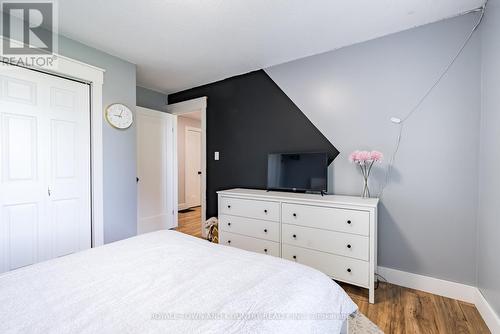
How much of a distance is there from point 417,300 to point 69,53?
13.0ft

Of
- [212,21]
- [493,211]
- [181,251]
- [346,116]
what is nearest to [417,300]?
[493,211]

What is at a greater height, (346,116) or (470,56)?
(470,56)

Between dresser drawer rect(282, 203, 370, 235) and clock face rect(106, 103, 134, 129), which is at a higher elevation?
clock face rect(106, 103, 134, 129)

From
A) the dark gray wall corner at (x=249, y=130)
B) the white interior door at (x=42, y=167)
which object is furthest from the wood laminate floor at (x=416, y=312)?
the white interior door at (x=42, y=167)

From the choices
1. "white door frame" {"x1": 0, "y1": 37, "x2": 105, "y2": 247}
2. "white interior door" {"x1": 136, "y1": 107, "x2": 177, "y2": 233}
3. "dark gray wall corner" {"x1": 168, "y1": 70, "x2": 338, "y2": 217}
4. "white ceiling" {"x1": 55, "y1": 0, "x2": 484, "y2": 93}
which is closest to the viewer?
"white ceiling" {"x1": 55, "y1": 0, "x2": 484, "y2": 93}

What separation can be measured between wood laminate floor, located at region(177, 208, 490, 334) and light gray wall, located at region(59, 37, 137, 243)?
2.56m

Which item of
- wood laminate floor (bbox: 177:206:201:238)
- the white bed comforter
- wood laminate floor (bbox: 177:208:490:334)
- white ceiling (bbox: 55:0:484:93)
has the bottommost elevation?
wood laminate floor (bbox: 177:208:490:334)

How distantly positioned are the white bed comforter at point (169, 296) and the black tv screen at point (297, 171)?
1.36 meters

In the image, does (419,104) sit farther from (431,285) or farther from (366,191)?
(431,285)

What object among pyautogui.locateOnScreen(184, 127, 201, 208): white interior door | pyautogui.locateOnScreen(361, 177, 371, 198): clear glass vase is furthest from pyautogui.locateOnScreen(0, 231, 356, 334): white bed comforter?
pyautogui.locateOnScreen(184, 127, 201, 208): white interior door

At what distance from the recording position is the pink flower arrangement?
2.12 meters

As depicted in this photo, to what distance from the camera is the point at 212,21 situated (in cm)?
205

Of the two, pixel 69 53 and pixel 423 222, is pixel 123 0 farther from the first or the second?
pixel 423 222

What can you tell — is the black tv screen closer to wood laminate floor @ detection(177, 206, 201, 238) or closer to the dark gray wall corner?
the dark gray wall corner
